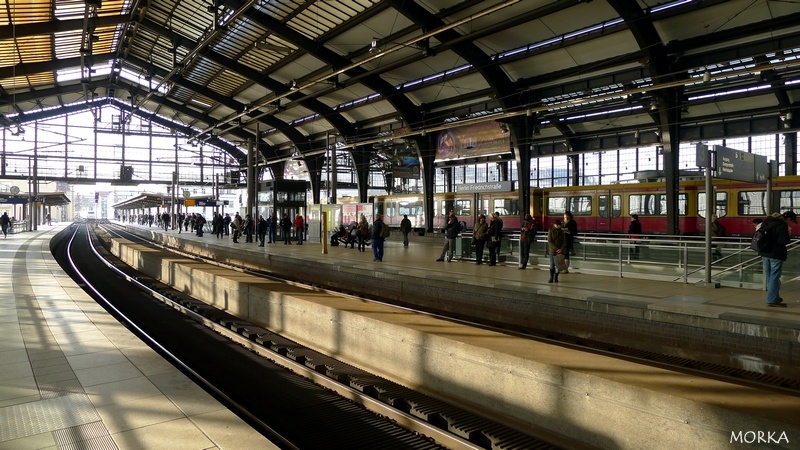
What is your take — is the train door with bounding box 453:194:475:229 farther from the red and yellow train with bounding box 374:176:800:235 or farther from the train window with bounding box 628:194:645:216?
the train window with bounding box 628:194:645:216

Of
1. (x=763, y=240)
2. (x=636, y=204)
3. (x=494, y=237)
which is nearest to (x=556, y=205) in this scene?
(x=636, y=204)

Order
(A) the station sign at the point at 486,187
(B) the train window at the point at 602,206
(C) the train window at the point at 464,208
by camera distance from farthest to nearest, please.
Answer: (C) the train window at the point at 464,208 < (B) the train window at the point at 602,206 < (A) the station sign at the point at 486,187

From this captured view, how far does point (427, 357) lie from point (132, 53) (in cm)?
3864

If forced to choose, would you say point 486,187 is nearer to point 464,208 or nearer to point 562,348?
point 464,208

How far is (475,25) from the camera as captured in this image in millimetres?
21031

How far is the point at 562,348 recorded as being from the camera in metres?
6.94

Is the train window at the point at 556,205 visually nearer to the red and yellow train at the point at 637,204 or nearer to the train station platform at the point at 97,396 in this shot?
the red and yellow train at the point at 637,204

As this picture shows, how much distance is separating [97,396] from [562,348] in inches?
224

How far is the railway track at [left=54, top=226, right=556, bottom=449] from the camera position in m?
5.46

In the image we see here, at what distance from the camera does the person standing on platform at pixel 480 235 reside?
609 inches

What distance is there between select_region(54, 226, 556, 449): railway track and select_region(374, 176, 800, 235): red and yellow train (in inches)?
429

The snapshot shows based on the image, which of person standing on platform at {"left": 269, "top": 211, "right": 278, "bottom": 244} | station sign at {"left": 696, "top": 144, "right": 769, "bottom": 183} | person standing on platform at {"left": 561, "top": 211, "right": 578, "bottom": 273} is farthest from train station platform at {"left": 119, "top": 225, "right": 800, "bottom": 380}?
person standing on platform at {"left": 269, "top": 211, "right": 278, "bottom": 244}

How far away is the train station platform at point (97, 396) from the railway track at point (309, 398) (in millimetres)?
925

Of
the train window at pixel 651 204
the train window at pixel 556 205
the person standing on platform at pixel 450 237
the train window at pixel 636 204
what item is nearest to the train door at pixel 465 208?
the train window at pixel 556 205
